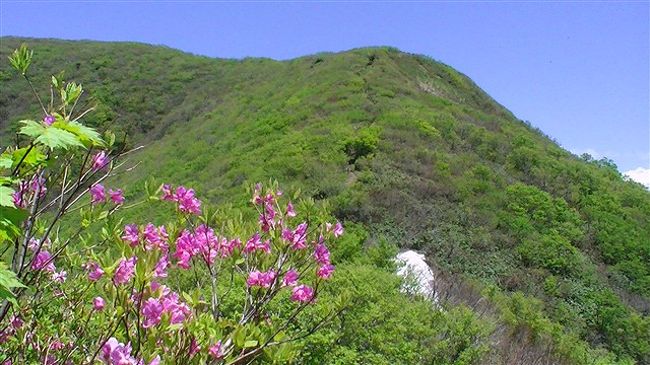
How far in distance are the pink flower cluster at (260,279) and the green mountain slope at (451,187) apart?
11.6 feet

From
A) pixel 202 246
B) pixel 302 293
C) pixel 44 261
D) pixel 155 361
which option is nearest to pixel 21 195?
pixel 44 261

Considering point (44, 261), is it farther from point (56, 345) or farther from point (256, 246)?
point (256, 246)

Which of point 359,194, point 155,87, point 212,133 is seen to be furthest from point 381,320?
point 155,87

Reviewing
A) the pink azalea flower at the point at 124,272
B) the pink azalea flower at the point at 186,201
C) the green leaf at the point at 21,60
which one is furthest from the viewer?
the pink azalea flower at the point at 186,201

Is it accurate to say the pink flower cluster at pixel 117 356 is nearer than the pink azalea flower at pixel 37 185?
Yes

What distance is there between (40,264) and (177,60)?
44.1 metres

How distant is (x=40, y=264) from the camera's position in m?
2.89

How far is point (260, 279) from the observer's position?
2881mm

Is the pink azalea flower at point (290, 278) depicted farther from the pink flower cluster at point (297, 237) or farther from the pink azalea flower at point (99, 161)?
the pink azalea flower at point (99, 161)

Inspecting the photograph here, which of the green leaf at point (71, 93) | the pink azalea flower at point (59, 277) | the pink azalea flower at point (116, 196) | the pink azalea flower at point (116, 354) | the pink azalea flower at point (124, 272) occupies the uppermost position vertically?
the green leaf at point (71, 93)

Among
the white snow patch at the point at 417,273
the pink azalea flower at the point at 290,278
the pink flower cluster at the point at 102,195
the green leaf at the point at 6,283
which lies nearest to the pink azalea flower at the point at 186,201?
the pink flower cluster at the point at 102,195

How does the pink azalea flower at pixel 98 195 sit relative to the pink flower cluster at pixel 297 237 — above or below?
below

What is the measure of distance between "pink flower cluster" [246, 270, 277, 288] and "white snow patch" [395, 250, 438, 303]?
19.4 feet

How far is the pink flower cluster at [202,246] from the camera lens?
9.52 feet
